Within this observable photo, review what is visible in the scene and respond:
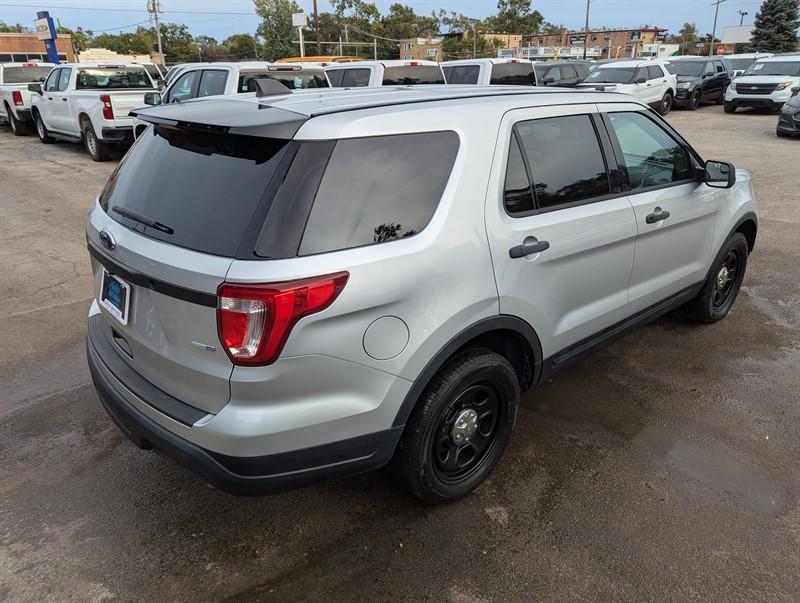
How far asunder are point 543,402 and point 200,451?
223 cm

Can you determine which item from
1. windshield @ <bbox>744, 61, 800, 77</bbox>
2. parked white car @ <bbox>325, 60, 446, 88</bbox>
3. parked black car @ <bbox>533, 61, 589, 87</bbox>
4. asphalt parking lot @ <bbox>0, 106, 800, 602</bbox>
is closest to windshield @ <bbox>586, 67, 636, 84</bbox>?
parked black car @ <bbox>533, 61, 589, 87</bbox>

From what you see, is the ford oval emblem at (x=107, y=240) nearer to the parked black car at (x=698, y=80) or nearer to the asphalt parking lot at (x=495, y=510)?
the asphalt parking lot at (x=495, y=510)

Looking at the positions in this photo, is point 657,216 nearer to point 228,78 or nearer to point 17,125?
point 228,78

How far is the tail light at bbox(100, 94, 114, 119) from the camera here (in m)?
10.9

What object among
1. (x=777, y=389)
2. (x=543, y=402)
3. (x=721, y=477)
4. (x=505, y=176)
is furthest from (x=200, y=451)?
(x=777, y=389)

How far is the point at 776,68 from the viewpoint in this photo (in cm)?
1992

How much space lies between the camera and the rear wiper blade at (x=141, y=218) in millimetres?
2346

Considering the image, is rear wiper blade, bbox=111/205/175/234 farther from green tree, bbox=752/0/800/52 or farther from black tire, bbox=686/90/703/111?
green tree, bbox=752/0/800/52

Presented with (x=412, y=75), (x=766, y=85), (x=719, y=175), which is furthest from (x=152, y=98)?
(x=766, y=85)

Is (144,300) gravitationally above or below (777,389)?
above

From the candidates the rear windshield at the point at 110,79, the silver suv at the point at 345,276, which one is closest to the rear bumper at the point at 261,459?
the silver suv at the point at 345,276

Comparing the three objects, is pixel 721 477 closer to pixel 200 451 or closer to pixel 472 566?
pixel 472 566

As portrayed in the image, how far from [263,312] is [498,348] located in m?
1.36

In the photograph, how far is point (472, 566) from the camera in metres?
2.50
